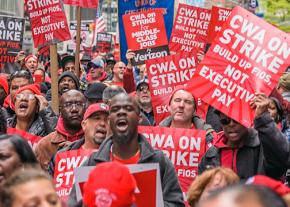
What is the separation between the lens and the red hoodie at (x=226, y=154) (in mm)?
6145

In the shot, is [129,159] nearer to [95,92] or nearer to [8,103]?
[95,92]

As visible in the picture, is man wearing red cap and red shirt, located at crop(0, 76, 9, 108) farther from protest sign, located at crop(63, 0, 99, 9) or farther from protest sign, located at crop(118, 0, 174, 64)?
protest sign, located at crop(118, 0, 174, 64)

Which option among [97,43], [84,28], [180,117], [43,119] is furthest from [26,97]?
[84,28]

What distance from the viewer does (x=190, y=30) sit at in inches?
518

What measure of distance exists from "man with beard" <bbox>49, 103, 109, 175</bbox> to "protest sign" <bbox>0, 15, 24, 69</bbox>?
6908mm

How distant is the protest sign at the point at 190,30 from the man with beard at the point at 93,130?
19.5ft

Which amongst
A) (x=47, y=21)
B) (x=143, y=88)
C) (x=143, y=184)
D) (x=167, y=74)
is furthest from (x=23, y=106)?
(x=47, y=21)

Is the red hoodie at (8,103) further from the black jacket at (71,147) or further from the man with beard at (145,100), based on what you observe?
the black jacket at (71,147)

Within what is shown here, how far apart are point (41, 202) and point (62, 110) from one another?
433 cm

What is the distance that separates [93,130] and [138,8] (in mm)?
8084

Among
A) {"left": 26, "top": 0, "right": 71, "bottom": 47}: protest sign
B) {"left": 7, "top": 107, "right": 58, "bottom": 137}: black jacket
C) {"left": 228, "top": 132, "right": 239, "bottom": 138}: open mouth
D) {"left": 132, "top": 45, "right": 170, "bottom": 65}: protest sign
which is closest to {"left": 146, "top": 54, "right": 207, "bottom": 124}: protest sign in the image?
{"left": 7, "top": 107, "right": 58, "bottom": 137}: black jacket

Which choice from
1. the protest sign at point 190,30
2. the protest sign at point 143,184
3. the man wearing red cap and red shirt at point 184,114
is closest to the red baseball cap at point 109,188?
the protest sign at point 143,184

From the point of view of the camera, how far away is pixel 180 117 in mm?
7805

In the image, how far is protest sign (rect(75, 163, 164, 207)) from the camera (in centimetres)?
540
